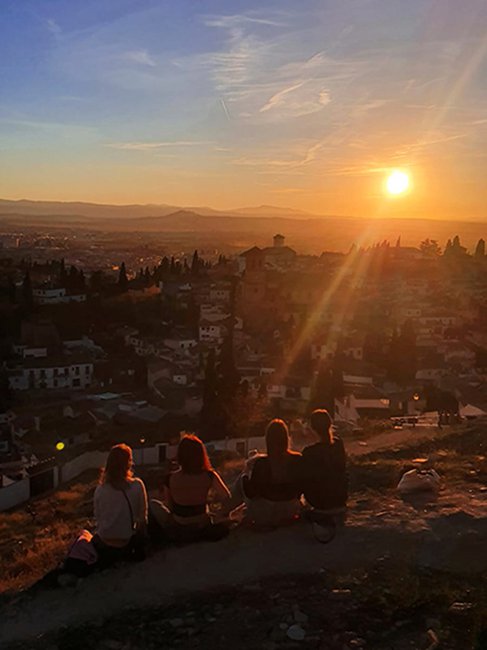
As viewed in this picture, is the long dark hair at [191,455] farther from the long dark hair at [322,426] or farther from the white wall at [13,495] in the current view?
the white wall at [13,495]

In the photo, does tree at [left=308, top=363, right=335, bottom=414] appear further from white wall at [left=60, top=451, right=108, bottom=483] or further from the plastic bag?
the plastic bag

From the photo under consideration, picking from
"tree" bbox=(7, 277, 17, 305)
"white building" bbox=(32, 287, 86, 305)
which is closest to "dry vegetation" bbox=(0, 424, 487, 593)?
"white building" bbox=(32, 287, 86, 305)

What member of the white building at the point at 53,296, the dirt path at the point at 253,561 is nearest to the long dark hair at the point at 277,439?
the dirt path at the point at 253,561

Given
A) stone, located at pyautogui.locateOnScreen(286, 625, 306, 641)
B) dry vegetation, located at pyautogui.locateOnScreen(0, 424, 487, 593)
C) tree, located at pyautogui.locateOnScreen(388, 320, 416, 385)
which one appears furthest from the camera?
tree, located at pyautogui.locateOnScreen(388, 320, 416, 385)

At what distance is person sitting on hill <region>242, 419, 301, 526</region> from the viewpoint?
4.80 metres

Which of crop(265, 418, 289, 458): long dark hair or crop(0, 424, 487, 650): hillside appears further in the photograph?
crop(265, 418, 289, 458): long dark hair

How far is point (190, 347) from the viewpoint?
3850 centimetres

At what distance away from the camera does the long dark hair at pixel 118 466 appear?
14.7 feet

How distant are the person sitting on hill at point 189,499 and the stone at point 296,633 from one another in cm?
116

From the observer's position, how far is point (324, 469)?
482 centimetres

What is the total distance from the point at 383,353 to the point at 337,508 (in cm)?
3183

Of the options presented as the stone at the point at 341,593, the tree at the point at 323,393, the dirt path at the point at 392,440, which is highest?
the stone at the point at 341,593

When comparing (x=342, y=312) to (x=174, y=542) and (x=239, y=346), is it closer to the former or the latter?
(x=239, y=346)

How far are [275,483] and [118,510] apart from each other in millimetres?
1151
